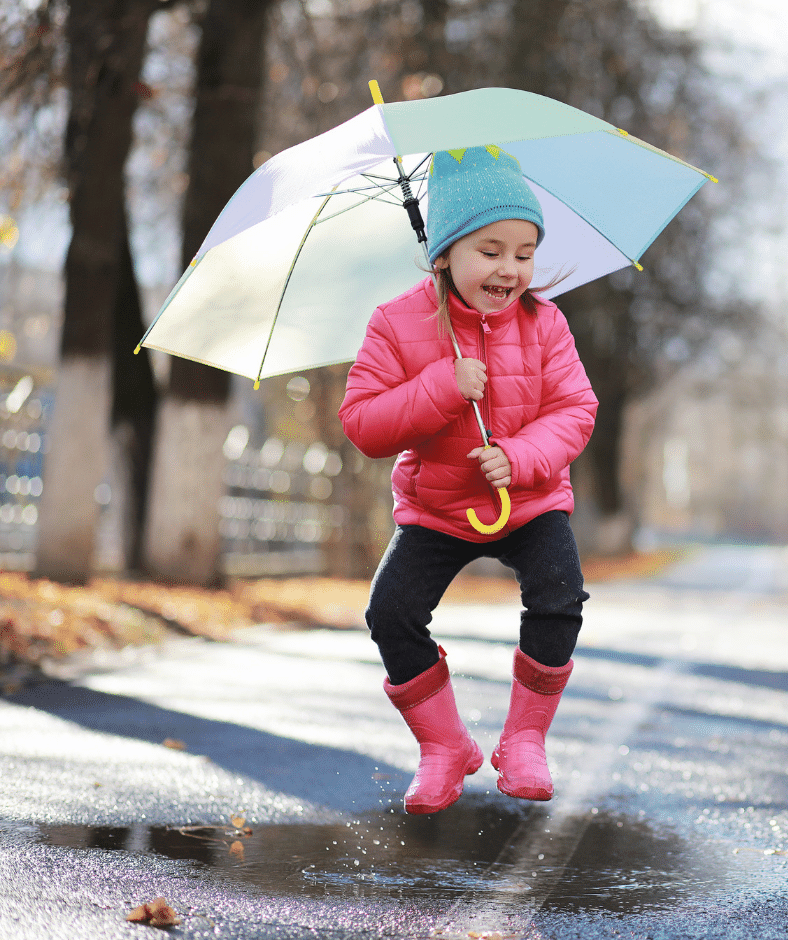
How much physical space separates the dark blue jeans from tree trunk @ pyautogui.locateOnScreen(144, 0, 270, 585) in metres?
9.09

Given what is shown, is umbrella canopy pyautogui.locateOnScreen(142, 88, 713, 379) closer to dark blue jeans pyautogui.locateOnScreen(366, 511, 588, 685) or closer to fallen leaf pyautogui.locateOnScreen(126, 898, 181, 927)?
dark blue jeans pyautogui.locateOnScreen(366, 511, 588, 685)

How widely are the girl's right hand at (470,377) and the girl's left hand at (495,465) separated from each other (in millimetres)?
149

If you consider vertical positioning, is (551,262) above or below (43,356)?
below

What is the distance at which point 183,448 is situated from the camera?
12531 mm

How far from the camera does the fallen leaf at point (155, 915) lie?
2.88 metres

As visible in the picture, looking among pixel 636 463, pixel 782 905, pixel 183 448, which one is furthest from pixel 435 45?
pixel 636 463

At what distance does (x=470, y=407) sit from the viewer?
3.47 meters

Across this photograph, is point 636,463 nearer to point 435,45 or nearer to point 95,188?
point 435,45

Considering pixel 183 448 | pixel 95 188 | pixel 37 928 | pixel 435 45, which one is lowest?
pixel 37 928

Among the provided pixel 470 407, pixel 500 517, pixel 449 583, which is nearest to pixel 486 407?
pixel 470 407

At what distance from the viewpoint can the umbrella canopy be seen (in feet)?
13.7

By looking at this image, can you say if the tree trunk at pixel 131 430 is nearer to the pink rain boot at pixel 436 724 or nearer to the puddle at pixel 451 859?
the puddle at pixel 451 859

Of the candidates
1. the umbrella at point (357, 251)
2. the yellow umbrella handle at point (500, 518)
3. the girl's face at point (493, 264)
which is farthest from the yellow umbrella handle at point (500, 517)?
the umbrella at point (357, 251)

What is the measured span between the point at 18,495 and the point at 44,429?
0.95 m
